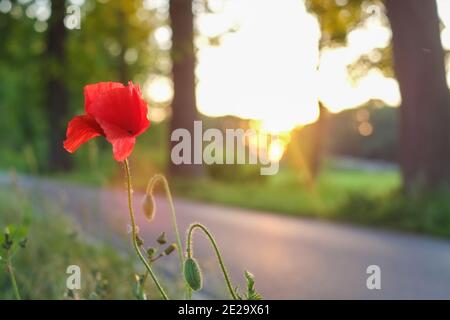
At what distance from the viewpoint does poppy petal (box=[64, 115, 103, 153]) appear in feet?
6.43

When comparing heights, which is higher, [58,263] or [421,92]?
[421,92]

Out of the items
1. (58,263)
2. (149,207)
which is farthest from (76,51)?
(149,207)

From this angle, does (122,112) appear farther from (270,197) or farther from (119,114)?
(270,197)

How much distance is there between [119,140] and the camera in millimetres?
1869

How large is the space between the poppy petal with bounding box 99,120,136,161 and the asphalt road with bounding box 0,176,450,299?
2497mm

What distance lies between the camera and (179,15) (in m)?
18.0

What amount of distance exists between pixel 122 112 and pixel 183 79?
16.8m

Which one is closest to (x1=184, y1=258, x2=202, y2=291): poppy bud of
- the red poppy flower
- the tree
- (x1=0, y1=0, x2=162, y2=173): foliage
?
the red poppy flower

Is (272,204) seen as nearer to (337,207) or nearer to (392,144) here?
(337,207)

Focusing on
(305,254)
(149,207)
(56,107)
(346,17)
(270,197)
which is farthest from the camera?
(56,107)

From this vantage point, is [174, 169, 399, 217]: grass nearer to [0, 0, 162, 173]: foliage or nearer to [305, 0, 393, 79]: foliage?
[305, 0, 393, 79]: foliage

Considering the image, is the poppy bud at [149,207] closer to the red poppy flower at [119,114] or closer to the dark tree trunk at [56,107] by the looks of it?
the red poppy flower at [119,114]

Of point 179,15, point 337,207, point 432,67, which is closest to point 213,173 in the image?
point 179,15
